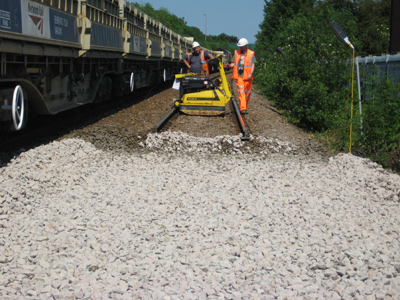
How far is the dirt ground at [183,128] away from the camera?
928 cm

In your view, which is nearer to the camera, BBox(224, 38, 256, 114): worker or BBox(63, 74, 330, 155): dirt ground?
BBox(63, 74, 330, 155): dirt ground

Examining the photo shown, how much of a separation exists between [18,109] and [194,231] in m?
4.27

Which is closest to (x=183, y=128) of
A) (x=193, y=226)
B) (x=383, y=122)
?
(x=383, y=122)

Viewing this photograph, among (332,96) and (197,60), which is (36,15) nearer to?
(197,60)

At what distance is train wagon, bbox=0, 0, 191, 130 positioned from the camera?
7.13 meters

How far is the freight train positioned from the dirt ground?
0.90 metres

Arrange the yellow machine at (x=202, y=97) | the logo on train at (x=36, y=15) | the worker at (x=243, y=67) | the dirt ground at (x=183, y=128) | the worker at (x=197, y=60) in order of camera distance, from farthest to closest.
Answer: the worker at (x=197, y=60) → the yellow machine at (x=202, y=97) → the worker at (x=243, y=67) → the dirt ground at (x=183, y=128) → the logo on train at (x=36, y=15)

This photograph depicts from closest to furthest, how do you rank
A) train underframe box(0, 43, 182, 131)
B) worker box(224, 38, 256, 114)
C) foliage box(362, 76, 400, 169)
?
1. train underframe box(0, 43, 182, 131)
2. foliage box(362, 76, 400, 169)
3. worker box(224, 38, 256, 114)

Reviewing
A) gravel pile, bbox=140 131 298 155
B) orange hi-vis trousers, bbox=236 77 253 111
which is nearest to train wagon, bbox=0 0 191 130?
gravel pile, bbox=140 131 298 155

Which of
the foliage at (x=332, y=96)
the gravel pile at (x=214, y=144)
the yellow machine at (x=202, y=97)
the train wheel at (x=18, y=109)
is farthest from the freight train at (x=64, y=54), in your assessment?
the foliage at (x=332, y=96)

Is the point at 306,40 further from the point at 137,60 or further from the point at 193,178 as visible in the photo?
the point at 193,178

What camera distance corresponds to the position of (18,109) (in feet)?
24.8

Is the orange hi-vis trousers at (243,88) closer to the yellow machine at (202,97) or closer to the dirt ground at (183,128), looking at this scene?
the yellow machine at (202,97)

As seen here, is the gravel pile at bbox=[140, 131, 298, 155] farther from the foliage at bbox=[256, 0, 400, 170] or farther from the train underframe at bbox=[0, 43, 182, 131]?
the train underframe at bbox=[0, 43, 182, 131]
